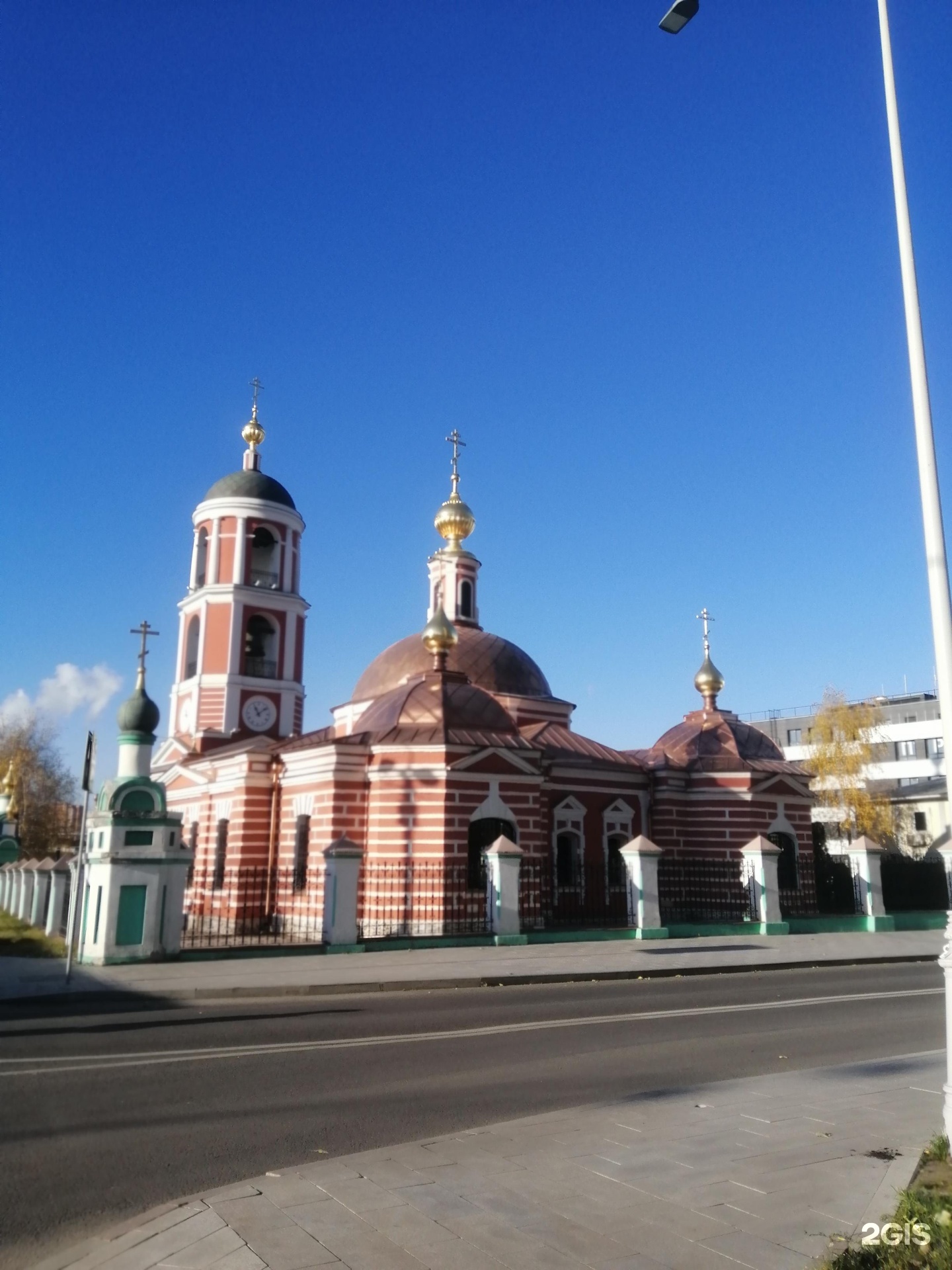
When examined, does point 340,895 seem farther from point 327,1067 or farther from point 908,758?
point 908,758

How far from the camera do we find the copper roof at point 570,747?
1106 inches

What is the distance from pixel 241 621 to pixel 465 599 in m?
7.96

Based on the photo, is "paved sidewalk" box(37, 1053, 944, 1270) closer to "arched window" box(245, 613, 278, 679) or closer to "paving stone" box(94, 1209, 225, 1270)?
"paving stone" box(94, 1209, 225, 1270)

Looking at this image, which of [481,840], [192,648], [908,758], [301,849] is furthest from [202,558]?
[908,758]

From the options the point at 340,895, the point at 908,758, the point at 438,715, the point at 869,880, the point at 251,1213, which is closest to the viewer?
the point at 251,1213

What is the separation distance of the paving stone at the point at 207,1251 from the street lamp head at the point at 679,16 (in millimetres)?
8584

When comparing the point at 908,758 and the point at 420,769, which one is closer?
the point at 420,769

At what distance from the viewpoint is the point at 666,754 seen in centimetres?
3105

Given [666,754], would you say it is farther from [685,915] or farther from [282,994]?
[282,994]

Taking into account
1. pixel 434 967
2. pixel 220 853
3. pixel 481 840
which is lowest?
pixel 434 967

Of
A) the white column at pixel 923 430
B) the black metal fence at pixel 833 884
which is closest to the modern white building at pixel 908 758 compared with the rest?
the black metal fence at pixel 833 884

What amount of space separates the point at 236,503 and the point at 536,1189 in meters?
29.6

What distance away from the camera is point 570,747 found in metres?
29.1

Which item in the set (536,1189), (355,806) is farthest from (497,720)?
(536,1189)
